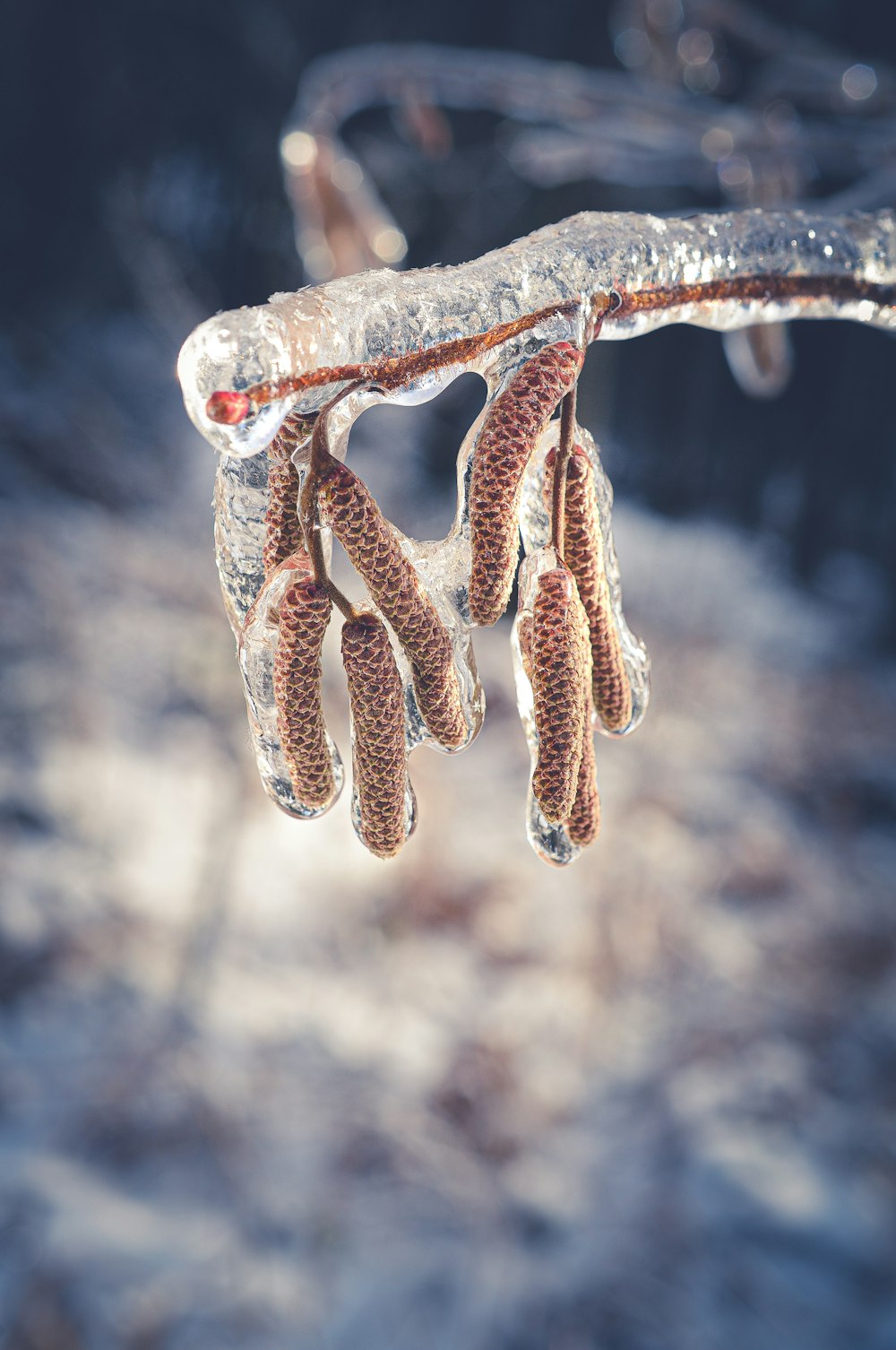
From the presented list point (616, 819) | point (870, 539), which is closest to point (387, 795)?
point (616, 819)

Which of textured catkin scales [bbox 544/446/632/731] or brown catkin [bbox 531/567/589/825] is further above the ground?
textured catkin scales [bbox 544/446/632/731]

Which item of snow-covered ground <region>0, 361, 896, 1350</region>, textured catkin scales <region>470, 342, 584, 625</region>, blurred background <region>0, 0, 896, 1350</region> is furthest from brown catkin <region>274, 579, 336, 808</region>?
snow-covered ground <region>0, 361, 896, 1350</region>

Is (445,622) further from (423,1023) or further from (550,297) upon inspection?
(423,1023)

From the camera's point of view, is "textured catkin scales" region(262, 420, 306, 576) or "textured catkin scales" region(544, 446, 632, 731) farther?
"textured catkin scales" region(544, 446, 632, 731)

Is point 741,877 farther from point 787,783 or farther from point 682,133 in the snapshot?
point 682,133

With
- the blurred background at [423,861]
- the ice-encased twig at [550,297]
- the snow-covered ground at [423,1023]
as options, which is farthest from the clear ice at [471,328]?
A: the snow-covered ground at [423,1023]

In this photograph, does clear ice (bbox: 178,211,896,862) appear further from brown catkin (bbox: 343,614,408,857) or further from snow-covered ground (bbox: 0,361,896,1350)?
snow-covered ground (bbox: 0,361,896,1350)

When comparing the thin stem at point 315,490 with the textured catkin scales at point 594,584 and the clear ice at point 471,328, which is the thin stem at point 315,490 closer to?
the clear ice at point 471,328
